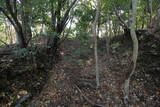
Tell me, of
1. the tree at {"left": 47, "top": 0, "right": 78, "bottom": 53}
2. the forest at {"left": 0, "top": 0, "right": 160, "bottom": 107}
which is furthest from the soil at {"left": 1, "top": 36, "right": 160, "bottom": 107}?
the tree at {"left": 47, "top": 0, "right": 78, "bottom": 53}

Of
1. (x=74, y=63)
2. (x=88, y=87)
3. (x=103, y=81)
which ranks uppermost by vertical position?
(x=74, y=63)

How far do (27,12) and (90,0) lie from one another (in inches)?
138

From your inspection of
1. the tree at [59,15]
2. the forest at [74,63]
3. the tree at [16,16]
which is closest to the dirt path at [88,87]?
the forest at [74,63]

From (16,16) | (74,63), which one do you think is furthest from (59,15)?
(74,63)

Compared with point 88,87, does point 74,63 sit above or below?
above

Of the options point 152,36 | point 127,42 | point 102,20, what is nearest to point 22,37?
point 102,20

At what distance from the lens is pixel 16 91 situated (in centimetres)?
444

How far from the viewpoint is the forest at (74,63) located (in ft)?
14.6

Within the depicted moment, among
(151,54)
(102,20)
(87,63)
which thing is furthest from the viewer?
(102,20)

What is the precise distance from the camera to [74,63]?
6703mm

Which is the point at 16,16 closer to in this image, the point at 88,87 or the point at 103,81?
the point at 88,87

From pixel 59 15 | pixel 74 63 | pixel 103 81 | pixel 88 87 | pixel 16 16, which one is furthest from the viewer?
pixel 74 63

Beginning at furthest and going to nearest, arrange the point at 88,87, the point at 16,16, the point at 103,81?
the point at 103,81
the point at 88,87
the point at 16,16

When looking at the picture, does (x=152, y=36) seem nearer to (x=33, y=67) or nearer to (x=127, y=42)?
(x=127, y=42)
